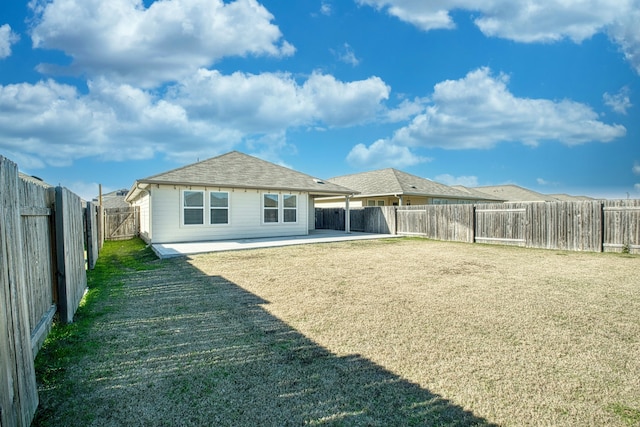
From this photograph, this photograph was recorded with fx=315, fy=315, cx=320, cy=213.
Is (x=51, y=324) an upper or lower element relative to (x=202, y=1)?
lower

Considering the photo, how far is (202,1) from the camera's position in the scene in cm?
1137

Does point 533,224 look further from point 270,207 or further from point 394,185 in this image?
point 270,207

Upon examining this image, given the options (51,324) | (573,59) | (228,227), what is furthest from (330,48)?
(51,324)

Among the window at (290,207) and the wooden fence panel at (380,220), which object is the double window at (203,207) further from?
the wooden fence panel at (380,220)

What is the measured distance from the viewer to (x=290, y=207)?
53.5 feet

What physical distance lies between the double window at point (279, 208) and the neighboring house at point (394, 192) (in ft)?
24.4

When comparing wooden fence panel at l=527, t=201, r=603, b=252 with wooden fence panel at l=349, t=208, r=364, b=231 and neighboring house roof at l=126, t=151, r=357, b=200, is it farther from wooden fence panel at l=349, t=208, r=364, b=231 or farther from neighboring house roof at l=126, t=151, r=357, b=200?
wooden fence panel at l=349, t=208, r=364, b=231

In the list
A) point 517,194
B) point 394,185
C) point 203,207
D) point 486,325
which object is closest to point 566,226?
point 486,325

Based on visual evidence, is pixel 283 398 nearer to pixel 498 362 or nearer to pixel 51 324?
pixel 498 362

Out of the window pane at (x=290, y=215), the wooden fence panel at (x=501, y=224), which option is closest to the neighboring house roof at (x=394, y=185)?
the wooden fence panel at (x=501, y=224)

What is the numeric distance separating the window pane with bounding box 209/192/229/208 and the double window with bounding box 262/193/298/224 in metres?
1.81

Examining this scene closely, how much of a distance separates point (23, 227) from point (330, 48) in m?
20.2

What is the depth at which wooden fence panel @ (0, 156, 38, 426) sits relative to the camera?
1.95 metres

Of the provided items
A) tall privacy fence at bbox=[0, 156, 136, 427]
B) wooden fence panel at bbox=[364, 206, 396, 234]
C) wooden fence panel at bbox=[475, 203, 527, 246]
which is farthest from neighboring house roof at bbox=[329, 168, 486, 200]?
tall privacy fence at bbox=[0, 156, 136, 427]
